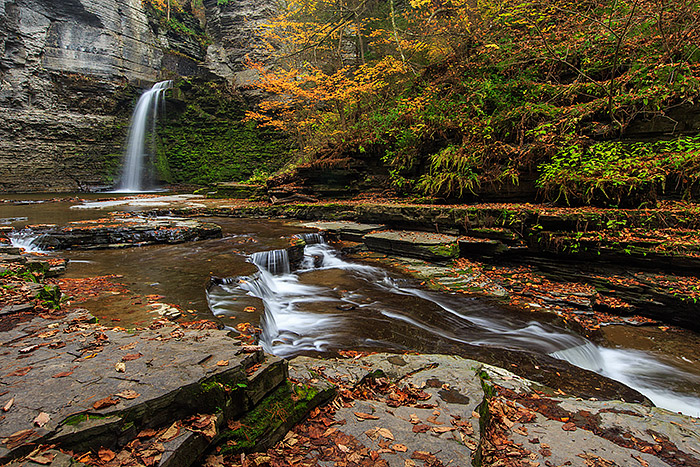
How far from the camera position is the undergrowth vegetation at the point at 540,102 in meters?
6.95

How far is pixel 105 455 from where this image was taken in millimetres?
1493

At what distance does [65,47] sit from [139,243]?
20.9m

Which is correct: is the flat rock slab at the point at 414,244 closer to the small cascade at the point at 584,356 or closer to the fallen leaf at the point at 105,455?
the small cascade at the point at 584,356

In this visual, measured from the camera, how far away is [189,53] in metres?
24.4

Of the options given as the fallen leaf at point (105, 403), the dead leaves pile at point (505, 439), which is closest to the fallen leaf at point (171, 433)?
the fallen leaf at point (105, 403)

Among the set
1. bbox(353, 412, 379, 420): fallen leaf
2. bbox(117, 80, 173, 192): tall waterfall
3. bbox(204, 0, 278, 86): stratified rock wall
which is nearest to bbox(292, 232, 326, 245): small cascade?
bbox(353, 412, 379, 420): fallen leaf

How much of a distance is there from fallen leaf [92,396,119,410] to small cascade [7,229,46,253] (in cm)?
742

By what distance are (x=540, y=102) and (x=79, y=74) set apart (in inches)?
1012

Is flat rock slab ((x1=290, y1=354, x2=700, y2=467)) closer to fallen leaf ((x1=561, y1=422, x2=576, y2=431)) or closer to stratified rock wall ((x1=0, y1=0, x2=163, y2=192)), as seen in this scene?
fallen leaf ((x1=561, y1=422, x2=576, y2=431))

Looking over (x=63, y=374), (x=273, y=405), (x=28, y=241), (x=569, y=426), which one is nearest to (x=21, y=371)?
(x=63, y=374)

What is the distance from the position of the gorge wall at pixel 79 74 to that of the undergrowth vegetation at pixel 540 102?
1485 centimetres

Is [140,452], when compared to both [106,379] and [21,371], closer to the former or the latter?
[106,379]

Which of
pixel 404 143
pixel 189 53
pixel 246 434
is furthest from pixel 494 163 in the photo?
pixel 189 53

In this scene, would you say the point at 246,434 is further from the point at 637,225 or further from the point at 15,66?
the point at 15,66
